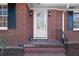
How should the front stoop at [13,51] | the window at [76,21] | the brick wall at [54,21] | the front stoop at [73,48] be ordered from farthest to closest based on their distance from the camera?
1. the window at [76,21]
2. the brick wall at [54,21]
3. the front stoop at [73,48]
4. the front stoop at [13,51]

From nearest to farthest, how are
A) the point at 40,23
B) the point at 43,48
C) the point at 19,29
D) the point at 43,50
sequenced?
the point at 43,50 < the point at 43,48 < the point at 19,29 < the point at 40,23

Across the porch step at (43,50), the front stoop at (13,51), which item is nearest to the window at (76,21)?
the porch step at (43,50)

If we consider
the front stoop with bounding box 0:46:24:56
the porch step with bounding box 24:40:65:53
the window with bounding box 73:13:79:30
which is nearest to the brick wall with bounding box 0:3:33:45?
the porch step with bounding box 24:40:65:53

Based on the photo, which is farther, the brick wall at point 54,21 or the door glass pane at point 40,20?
the door glass pane at point 40,20

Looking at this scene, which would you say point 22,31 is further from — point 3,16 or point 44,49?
point 44,49

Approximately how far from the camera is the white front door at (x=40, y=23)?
606 inches

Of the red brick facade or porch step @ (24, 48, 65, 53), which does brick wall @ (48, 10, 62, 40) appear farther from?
porch step @ (24, 48, 65, 53)

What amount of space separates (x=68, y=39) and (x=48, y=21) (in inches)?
76.0

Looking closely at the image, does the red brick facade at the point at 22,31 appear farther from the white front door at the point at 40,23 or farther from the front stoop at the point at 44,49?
the front stoop at the point at 44,49

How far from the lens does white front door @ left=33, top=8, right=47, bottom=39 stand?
50.5ft

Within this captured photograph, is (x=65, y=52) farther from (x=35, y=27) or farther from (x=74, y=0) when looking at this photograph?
(x=74, y=0)

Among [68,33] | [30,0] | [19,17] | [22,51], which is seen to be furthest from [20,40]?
[30,0]

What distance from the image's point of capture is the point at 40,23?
51.5ft

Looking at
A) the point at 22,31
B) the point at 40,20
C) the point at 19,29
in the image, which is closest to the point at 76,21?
the point at 40,20
